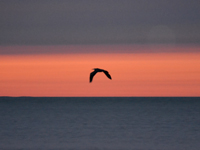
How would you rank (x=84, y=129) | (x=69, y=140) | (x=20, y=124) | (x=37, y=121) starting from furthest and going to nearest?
(x=37, y=121)
(x=20, y=124)
(x=84, y=129)
(x=69, y=140)

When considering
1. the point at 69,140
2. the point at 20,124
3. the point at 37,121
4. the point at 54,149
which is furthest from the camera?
the point at 37,121

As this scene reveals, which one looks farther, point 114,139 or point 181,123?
point 181,123

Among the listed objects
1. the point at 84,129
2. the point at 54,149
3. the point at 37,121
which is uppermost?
the point at 37,121

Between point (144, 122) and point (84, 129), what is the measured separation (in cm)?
477

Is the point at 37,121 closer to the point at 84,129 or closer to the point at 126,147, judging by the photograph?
the point at 84,129

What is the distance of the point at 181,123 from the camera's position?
2462cm

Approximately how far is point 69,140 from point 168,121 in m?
9.25

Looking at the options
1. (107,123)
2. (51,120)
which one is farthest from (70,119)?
(107,123)

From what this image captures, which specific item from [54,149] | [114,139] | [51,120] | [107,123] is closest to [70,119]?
[51,120]

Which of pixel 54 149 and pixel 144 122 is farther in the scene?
pixel 144 122

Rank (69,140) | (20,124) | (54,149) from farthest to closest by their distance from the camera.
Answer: (20,124)
(69,140)
(54,149)

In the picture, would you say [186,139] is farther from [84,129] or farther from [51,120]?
[51,120]

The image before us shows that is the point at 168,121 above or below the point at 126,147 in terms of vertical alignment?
above

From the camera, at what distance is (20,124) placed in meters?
23.6
